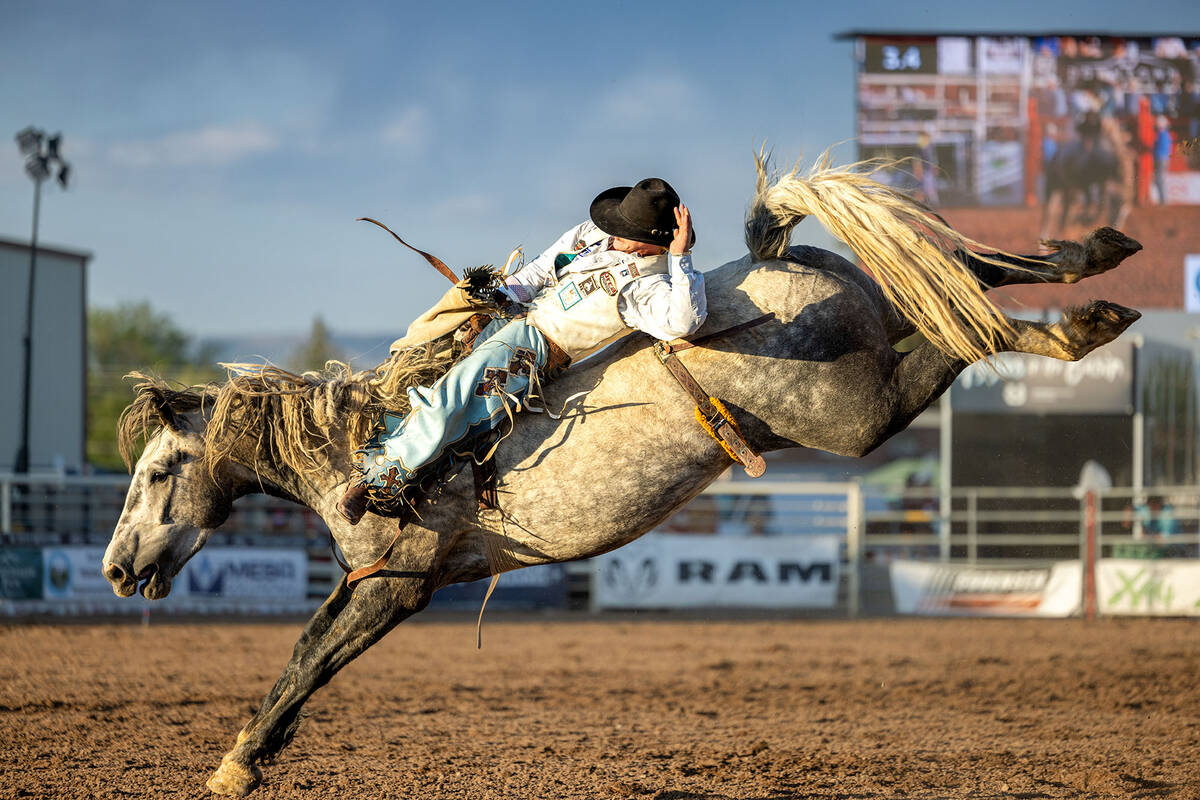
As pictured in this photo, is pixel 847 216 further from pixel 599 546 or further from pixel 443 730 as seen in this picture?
pixel 443 730

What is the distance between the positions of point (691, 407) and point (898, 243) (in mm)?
950

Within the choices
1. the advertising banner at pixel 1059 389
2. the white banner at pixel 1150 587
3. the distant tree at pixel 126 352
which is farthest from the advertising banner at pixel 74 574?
the distant tree at pixel 126 352

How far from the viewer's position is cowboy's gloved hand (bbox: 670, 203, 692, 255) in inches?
137

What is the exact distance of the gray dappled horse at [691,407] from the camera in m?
3.68

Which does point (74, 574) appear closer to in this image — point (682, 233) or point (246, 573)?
point (246, 573)

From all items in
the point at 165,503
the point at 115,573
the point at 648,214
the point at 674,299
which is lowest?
the point at 115,573

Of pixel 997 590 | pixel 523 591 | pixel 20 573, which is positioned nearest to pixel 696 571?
pixel 523 591

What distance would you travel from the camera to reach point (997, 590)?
13133 mm

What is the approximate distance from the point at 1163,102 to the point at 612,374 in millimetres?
17233

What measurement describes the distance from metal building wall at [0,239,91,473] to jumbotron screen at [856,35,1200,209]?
1822cm

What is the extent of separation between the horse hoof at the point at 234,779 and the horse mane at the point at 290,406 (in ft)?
3.61

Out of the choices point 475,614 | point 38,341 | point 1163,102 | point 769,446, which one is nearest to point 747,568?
point 475,614

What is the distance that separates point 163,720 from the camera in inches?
253

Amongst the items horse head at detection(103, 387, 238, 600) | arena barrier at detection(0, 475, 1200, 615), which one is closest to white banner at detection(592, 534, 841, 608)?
arena barrier at detection(0, 475, 1200, 615)
